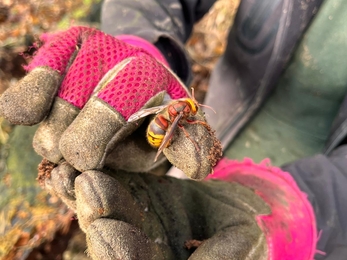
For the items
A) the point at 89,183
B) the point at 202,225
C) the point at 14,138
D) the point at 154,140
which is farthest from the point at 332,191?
the point at 14,138

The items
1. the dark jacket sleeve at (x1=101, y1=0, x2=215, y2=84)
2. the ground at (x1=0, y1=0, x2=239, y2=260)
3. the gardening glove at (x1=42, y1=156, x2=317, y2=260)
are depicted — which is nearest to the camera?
the gardening glove at (x1=42, y1=156, x2=317, y2=260)

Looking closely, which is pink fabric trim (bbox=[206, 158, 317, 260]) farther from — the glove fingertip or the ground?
the ground

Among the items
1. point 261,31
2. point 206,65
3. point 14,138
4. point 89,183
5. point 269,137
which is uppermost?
point 261,31

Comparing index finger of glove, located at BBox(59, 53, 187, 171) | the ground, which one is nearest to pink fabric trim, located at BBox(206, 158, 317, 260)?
index finger of glove, located at BBox(59, 53, 187, 171)

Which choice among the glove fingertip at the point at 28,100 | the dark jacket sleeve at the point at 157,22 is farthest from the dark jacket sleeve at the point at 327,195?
the glove fingertip at the point at 28,100

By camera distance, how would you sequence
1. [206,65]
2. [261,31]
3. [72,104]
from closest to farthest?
[72,104], [261,31], [206,65]

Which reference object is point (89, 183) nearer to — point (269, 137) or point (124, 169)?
point (124, 169)

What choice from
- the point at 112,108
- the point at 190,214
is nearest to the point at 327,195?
the point at 190,214

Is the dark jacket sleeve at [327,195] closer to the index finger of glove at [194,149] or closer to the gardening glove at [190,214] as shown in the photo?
the gardening glove at [190,214]
